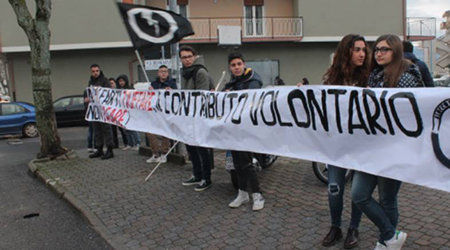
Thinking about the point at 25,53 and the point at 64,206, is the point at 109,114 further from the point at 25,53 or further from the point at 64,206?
the point at 25,53

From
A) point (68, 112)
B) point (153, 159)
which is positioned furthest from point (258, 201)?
point (68, 112)

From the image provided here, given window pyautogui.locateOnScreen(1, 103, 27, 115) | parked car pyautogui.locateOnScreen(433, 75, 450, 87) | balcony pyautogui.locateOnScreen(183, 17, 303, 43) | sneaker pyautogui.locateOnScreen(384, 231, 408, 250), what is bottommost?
sneaker pyautogui.locateOnScreen(384, 231, 408, 250)

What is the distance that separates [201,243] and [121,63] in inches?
772

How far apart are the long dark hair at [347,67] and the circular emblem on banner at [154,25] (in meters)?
2.93

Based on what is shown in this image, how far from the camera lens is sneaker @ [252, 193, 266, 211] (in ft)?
14.9

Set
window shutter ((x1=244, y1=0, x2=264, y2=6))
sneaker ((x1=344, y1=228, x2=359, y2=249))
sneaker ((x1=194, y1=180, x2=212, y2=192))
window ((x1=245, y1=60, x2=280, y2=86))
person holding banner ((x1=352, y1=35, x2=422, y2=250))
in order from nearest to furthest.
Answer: person holding banner ((x1=352, y1=35, x2=422, y2=250)), sneaker ((x1=344, y1=228, x2=359, y2=249)), sneaker ((x1=194, y1=180, x2=212, y2=192)), window ((x1=245, y1=60, x2=280, y2=86)), window shutter ((x1=244, y1=0, x2=264, y2=6))

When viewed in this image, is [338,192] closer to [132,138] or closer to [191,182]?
[191,182]

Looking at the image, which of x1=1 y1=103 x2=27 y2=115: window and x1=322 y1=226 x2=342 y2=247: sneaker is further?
x1=1 y1=103 x2=27 y2=115: window

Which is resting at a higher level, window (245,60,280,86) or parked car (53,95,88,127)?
window (245,60,280,86)

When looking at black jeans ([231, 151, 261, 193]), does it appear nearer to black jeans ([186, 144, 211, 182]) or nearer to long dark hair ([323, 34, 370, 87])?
black jeans ([186, 144, 211, 182])

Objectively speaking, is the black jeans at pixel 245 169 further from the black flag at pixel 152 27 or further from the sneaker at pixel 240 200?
the black flag at pixel 152 27

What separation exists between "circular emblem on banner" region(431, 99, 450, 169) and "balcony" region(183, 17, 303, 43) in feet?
64.0

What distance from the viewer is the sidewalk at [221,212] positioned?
12.4ft

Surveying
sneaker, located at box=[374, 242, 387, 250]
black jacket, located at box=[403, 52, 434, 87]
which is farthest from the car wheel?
sneaker, located at box=[374, 242, 387, 250]
